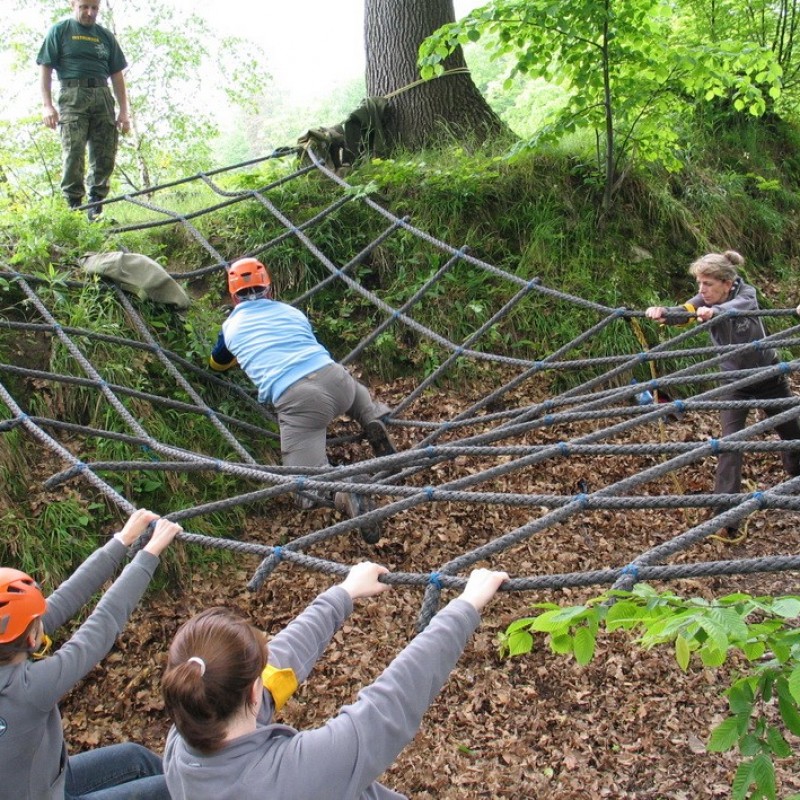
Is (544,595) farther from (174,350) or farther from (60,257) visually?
(60,257)

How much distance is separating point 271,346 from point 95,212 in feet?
7.75

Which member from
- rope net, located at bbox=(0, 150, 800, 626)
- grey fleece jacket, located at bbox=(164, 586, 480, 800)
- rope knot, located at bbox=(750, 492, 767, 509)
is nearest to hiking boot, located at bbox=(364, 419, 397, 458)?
rope net, located at bbox=(0, 150, 800, 626)

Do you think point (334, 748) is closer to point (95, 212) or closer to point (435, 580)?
point (435, 580)

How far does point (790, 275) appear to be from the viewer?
5609mm

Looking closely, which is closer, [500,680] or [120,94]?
[500,680]

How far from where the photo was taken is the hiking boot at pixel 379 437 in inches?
145

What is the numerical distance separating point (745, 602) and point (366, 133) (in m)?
5.09

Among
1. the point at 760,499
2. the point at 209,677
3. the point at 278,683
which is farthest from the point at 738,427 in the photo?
the point at 209,677

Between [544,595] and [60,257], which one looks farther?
[60,257]

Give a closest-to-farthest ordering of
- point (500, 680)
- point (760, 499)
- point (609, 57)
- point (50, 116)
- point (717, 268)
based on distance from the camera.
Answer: point (760, 499) → point (500, 680) → point (717, 268) → point (609, 57) → point (50, 116)

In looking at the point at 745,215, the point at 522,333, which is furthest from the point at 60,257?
the point at 745,215

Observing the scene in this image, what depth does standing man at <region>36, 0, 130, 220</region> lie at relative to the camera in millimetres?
4824

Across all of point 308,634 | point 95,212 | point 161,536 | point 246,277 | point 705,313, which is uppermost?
point 95,212

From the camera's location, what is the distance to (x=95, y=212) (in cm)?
507
